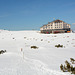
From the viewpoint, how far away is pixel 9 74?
3.96m

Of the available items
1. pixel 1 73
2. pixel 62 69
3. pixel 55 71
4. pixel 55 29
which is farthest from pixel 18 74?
pixel 55 29

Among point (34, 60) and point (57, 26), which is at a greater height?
point (57, 26)

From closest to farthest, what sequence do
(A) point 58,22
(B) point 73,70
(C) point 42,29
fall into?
(B) point 73,70 < (A) point 58,22 < (C) point 42,29

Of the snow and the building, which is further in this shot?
the building

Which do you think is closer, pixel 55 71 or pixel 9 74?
pixel 9 74

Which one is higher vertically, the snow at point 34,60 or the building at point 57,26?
the building at point 57,26

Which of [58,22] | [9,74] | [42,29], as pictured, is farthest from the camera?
[42,29]

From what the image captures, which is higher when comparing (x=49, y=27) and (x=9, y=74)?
(x=49, y=27)

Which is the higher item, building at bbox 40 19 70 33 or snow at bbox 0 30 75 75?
building at bbox 40 19 70 33

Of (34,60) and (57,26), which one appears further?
(57,26)

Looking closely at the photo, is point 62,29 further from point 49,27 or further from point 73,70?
point 73,70

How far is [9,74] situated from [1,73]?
0.40 meters

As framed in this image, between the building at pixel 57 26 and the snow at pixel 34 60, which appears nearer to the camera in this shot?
the snow at pixel 34 60

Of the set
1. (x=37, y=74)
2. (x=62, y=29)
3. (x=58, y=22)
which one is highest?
(x=58, y=22)
